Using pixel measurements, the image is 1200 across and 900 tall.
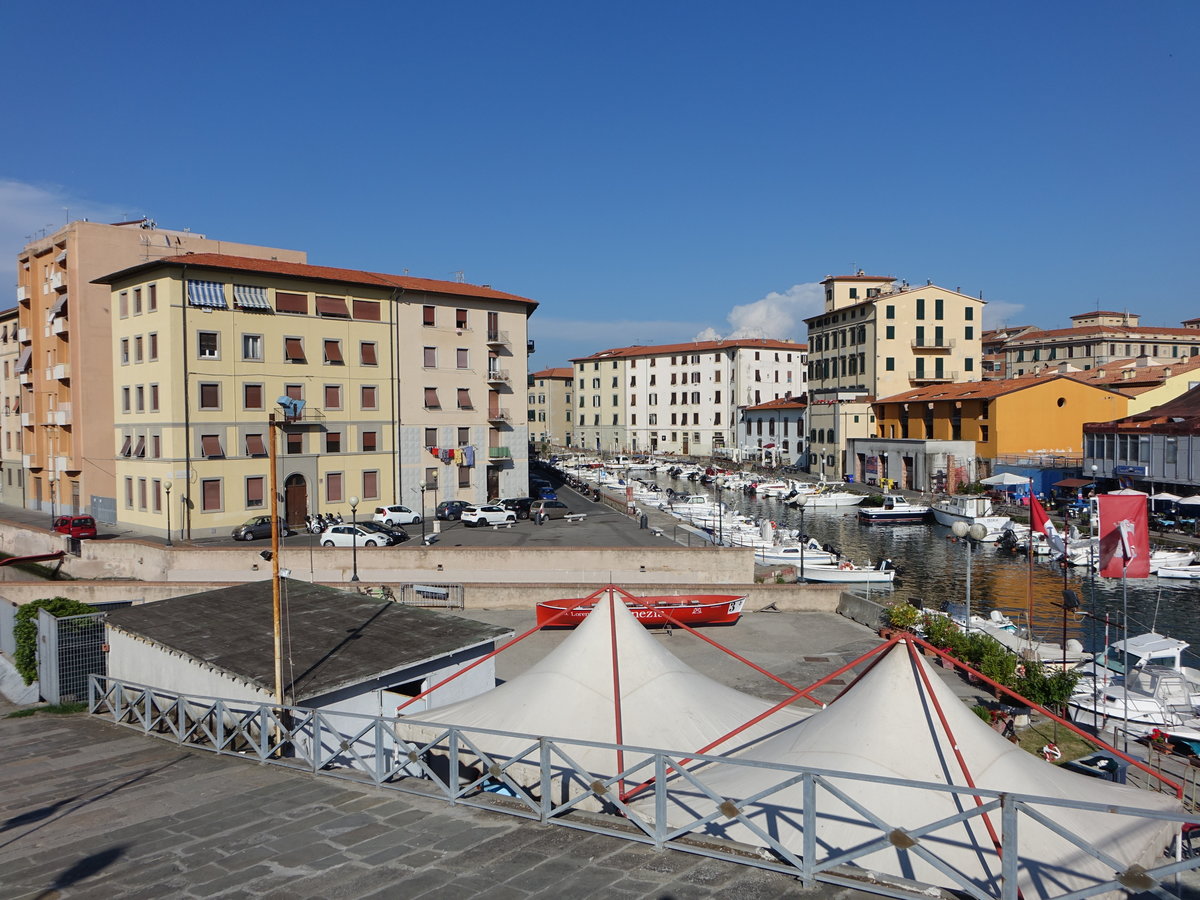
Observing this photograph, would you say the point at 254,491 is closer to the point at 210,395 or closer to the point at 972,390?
the point at 210,395

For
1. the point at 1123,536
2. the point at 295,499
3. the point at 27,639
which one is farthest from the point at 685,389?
the point at 27,639

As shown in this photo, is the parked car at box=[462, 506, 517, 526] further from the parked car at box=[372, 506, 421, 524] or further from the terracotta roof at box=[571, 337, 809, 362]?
the terracotta roof at box=[571, 337, 809, 362]

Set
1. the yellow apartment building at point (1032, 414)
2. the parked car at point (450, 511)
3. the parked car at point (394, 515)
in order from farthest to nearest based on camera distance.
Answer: the yellow apartment building at point (1032, 414), the parked car at point (450, 511), the parked car at point (394, 515)

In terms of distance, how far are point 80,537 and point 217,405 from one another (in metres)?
8.37

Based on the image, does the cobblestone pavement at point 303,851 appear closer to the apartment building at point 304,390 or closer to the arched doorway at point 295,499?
the apartment building at point 304,390

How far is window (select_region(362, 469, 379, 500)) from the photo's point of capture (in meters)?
47.1

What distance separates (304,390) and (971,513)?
40386 mm

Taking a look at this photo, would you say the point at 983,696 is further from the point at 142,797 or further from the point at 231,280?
the point at 231,280

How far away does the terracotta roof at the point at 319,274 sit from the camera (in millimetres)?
41781

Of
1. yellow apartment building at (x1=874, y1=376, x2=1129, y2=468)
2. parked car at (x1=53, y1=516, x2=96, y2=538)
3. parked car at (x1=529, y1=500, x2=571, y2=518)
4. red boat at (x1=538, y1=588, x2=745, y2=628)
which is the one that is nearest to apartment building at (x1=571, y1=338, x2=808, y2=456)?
yellow apartment building at (x1=874, y1=376, x2=1129, y2=468)

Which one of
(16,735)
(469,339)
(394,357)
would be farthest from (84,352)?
(16,735)

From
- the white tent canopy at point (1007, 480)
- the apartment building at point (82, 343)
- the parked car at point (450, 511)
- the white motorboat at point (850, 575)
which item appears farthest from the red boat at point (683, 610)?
the white tent canopy at point (1007, 480)

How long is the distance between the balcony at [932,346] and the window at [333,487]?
5635 cm

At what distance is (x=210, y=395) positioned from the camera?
137 ft
